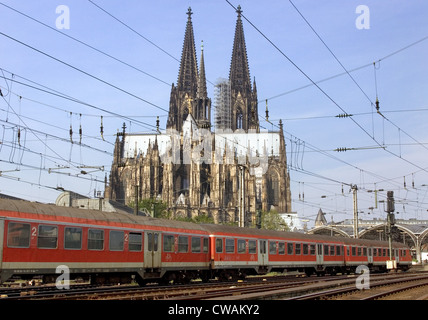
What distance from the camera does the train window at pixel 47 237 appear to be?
19.9m

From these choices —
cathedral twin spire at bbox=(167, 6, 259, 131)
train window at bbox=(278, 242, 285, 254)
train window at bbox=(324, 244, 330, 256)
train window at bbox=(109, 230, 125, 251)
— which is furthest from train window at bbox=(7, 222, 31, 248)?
cathedral twin spire at bbox=(167, 6, 259, 131)

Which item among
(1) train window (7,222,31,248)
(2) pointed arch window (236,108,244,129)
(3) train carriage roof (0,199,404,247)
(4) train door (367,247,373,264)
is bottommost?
(4) train door (367,247,373,264)

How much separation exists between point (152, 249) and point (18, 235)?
7854 mm

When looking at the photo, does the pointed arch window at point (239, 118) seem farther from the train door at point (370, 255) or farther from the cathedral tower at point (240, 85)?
the train door at point (370, 255)

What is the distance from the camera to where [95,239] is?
2241 centimetres

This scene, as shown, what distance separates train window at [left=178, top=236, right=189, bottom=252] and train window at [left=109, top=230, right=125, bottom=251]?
177 inches

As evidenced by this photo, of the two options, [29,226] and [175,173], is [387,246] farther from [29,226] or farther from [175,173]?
[175,173]

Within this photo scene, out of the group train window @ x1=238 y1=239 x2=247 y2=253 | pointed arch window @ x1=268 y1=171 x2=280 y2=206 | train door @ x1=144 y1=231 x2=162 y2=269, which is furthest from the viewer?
pointed arch window @ x1=268 y1=171 x2=280 y2=206

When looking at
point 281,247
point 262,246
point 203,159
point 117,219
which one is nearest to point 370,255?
point 281,247

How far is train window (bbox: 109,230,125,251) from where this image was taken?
23.3 metres

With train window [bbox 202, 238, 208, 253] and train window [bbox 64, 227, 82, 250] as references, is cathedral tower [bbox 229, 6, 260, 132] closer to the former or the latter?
train window [bbox 202, 238, 208, 253]

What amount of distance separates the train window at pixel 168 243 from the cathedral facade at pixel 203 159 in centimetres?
6696
